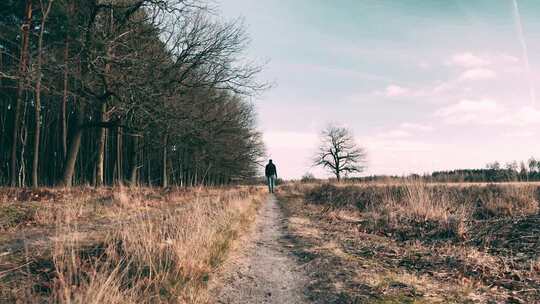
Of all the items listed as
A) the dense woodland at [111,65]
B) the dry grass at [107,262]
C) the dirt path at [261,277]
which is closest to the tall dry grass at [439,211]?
the dirt path at [261,277]

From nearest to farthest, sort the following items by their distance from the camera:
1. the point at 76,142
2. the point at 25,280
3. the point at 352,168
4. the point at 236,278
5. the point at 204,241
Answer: the point at 25,280 < the point at 236,278 < the point at 204,241 < the point at 76,142 < the point at 352,168

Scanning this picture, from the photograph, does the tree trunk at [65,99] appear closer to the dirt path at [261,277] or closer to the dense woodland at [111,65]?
the dense woodland at [111,65]

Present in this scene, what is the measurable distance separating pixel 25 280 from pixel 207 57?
1362 centimetres

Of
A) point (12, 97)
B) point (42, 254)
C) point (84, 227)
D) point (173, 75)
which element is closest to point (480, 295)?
point (42, 254)

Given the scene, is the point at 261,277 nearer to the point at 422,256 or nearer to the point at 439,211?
the point at 422,256

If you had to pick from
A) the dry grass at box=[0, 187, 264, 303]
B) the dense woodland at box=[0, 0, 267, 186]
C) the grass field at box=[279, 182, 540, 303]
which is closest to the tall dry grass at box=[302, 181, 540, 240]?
the grass field at box=[279, 182, 540, 303]

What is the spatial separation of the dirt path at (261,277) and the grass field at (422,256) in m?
0.20

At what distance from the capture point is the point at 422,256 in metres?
4.82

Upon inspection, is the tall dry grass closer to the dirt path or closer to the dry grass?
the dirt path

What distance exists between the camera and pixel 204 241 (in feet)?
14.0

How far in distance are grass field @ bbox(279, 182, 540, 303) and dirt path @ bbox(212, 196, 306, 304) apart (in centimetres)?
20

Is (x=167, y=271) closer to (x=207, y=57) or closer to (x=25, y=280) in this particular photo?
(x=25, y=280)

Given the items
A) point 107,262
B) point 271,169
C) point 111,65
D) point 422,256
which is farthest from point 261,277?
point 271,169

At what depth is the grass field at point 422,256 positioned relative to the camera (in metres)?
3.23
